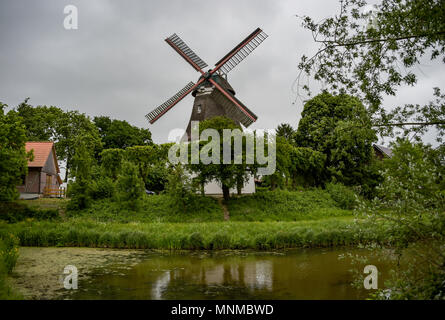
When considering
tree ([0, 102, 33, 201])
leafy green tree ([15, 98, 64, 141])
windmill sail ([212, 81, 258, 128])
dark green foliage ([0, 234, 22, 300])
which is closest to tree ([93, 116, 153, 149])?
leafy green tree ([15, 98, 64, 141])

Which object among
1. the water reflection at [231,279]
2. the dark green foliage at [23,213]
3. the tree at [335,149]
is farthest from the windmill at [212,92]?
the water reflection at [231,279]

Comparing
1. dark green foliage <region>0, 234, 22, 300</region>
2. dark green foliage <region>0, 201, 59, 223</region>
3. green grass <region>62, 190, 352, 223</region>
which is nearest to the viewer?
dark green foliage <region>0, 234, 22, 300</region>

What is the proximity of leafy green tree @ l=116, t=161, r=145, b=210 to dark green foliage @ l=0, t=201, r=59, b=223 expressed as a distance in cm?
378

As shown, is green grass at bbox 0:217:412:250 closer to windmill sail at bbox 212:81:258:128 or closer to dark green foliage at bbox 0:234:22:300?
dark green foliage at bbox 0:234:22:300

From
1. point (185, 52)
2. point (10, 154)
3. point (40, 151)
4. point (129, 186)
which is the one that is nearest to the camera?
point (10, 154)

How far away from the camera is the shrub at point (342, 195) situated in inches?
893

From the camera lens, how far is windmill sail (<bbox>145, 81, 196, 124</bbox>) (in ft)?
88.8

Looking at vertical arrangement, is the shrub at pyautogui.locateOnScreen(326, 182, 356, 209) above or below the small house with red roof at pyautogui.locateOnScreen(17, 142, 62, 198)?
below

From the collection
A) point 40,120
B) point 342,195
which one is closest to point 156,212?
point 342,195

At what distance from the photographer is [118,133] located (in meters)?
39.9

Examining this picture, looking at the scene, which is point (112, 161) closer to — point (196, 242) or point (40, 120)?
point (40, 120)

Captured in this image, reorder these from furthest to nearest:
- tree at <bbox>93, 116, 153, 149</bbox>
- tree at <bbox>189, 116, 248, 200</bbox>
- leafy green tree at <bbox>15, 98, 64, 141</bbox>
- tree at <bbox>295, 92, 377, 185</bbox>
Answer: tree at <bbox>93, 116, 153, 149</bbox>
leafy green tree at <bbox>15, 98, 64, 141</bbox>
tree at <bbox>295, 92, 377, 185</bbox>
tree at <bbox>189, 116, 248, 200</bbox>

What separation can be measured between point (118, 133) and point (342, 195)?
89.0 feet
